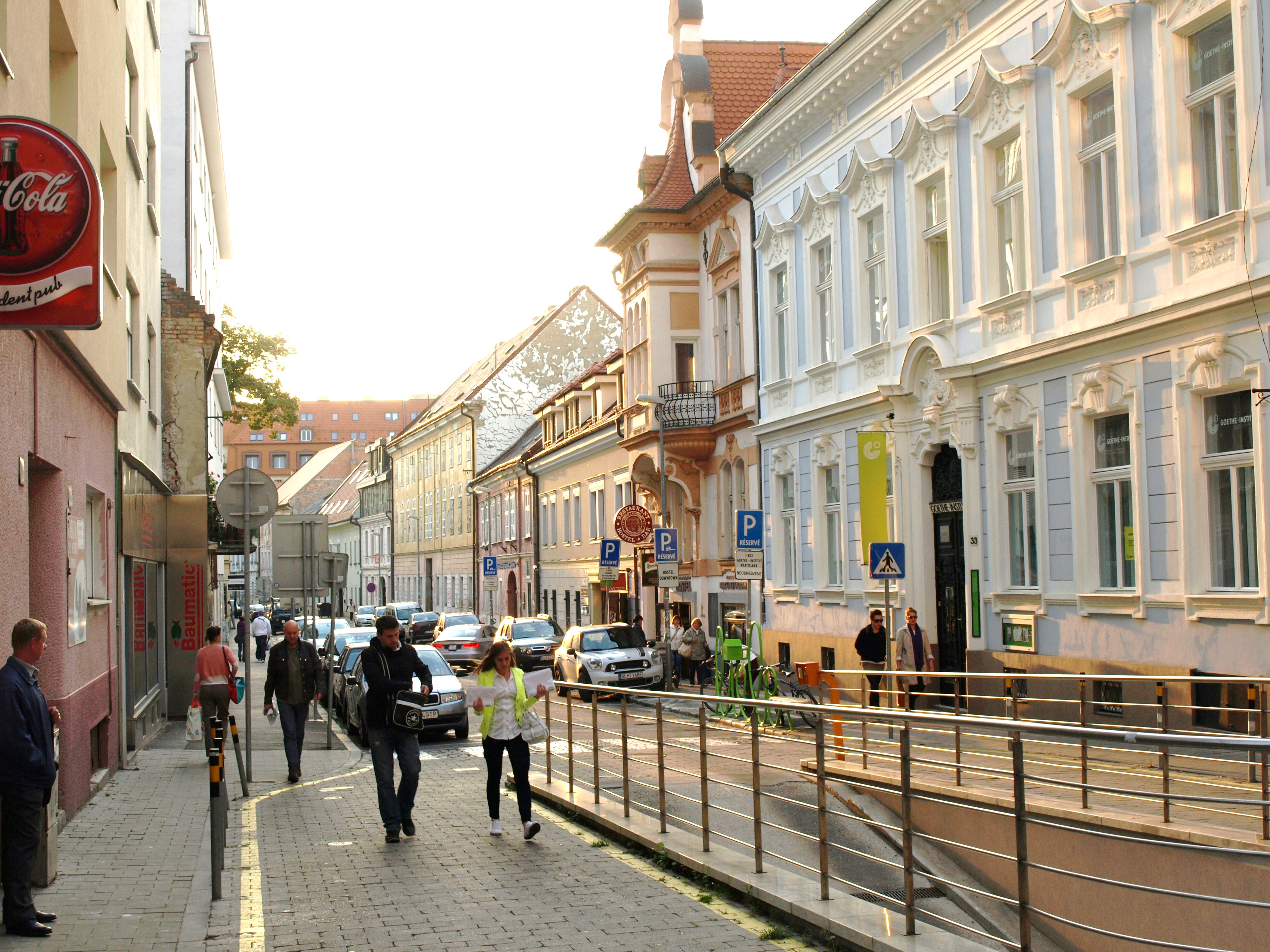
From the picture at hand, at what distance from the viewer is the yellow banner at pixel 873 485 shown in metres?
22.0

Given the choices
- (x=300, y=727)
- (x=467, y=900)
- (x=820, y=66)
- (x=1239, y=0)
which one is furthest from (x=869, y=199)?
(x=467, y=900)

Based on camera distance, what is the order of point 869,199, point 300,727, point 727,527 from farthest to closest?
1. point 727,527
2. point 869,199
3. point 300,727

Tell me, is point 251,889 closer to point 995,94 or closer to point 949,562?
point 949,562

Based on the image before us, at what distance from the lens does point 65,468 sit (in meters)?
12.0

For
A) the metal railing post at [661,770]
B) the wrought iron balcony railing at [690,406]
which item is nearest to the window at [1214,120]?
the metal railing post at [661,770]

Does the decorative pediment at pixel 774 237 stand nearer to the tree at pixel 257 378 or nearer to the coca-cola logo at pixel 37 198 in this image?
the coca-cola logo at pixel 37 198

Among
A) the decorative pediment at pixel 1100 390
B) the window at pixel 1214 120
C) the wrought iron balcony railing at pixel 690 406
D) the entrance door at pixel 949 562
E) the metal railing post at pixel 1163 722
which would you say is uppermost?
the window at pixel 1214 120

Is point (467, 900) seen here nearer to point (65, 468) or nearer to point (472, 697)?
point (472, 697)

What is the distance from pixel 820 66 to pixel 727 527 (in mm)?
12269

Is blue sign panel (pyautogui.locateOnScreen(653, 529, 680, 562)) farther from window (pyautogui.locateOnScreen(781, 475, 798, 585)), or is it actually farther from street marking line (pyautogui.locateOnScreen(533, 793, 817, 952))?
street marking line (pyautogui.locateOnScreen(533, 793, 817, 952))

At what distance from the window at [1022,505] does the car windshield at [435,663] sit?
9029mm

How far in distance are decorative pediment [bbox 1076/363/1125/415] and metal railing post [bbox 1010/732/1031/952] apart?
10.8m

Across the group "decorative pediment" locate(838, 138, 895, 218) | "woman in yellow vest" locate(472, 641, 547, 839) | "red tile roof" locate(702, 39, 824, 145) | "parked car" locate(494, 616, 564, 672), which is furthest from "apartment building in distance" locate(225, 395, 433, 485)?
"woman in yellow vest" locate(472, 641, 547, 839)

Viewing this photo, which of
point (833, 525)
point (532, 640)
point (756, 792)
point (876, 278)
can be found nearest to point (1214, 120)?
point (876, 278)
